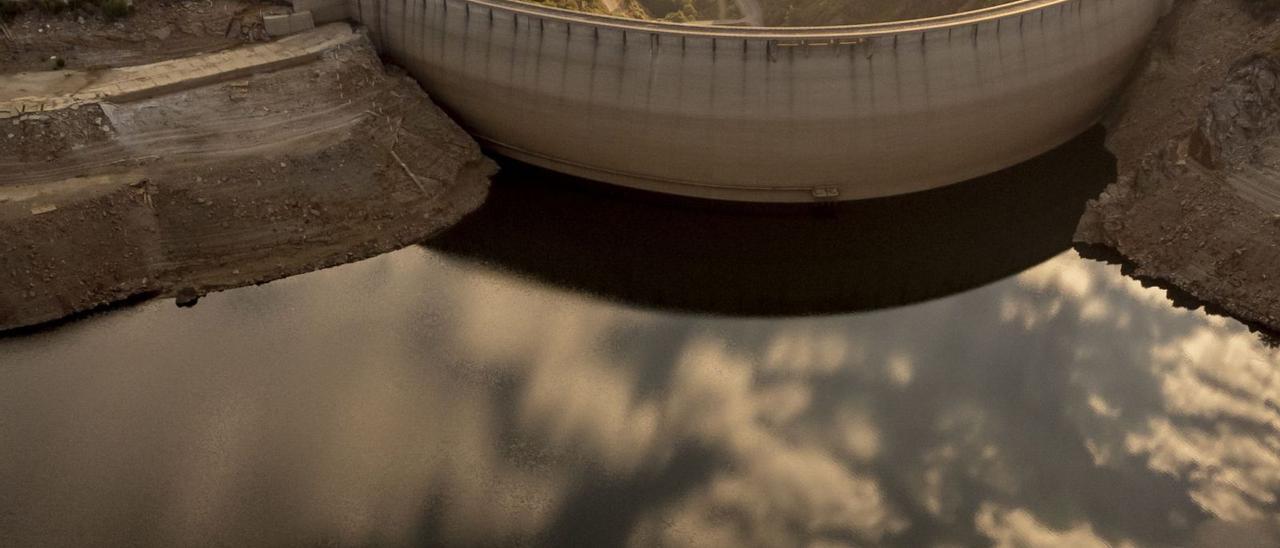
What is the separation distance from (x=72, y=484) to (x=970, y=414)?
1782 cm

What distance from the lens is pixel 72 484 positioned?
18.1 m

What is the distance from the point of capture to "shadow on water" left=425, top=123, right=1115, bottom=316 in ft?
79.4

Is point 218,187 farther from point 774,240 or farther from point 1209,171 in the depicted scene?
point 1209,171

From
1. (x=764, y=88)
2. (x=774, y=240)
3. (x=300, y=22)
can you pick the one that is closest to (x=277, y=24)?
(x=300, y=22)

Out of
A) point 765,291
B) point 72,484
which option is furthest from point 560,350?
point 72,484

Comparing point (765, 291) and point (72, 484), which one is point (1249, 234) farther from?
point (72, 484)

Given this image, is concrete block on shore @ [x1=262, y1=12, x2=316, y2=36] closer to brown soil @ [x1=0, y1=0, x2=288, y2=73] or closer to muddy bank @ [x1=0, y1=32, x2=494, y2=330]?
brown soil @ [x1=0, y1=0, x2=288, y2=73]

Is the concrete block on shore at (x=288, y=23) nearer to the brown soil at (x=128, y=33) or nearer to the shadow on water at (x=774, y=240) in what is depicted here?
the brown soil at (x=128, y=33)

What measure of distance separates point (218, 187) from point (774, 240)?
14.2m

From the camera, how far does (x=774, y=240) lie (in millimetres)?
25734

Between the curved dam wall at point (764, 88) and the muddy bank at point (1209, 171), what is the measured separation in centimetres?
194

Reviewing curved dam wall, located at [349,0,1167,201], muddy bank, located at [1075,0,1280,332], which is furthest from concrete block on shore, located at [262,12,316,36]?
muddy bank, located at [1075,0,1280,332]

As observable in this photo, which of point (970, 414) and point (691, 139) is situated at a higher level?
point (691, 139)

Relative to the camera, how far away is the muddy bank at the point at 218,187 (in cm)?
2222
